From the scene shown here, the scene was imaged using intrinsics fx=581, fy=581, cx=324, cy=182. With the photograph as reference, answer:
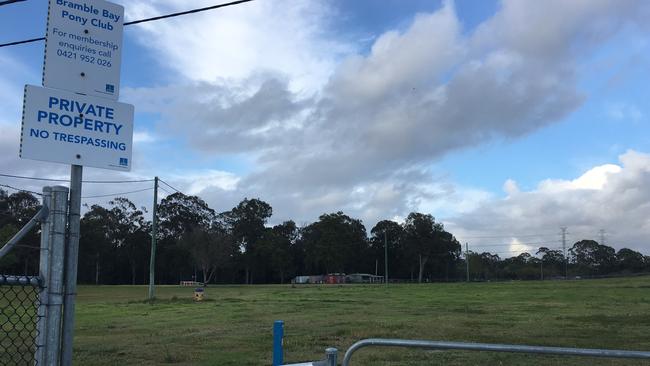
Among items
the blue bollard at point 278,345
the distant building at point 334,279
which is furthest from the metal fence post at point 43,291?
the distant building at point 334,279

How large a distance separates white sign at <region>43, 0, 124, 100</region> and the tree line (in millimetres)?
103765

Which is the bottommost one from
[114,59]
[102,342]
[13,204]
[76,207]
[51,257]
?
[102,342]

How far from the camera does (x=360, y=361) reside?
11.8m

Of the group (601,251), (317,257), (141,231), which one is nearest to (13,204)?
(141,231)

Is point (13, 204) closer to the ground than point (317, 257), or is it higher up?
higher up

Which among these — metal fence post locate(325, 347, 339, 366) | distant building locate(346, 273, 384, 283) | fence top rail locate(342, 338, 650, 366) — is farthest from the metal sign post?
distant building locate(346, 273, 384, 283)

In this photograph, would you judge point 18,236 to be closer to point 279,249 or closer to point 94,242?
point 94,242

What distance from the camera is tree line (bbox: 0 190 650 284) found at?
117m

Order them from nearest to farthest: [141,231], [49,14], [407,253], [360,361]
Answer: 1. [49,14]
2. [360,361]
3. [141,231]
4. [407,253]

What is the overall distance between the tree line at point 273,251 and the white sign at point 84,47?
10376 centimetres

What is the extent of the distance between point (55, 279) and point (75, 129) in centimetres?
97

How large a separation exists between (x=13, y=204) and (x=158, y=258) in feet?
125

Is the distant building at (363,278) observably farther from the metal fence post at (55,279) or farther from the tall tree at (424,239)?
the metal fence post at (55,279)

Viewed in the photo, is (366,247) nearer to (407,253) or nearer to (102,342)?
(407,253)
